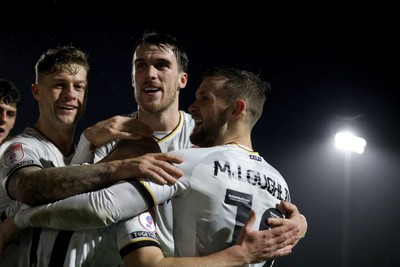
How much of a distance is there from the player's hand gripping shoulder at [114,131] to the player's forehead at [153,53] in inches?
16.5

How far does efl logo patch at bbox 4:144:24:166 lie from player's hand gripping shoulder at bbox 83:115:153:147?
308mm

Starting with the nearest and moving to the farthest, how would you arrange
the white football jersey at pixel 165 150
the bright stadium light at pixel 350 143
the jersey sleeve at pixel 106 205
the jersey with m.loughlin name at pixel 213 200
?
the jersey sleeve at pixel 106 205
the jersey with m.loughlin name at pixel 213 200
the white football jersey at pixel 165 150
the bright stadium light at pixel 350 143

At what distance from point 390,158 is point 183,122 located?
4.41 metres

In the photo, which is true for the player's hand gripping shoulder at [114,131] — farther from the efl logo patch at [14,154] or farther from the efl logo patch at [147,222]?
the efl logo patch at [147,222]

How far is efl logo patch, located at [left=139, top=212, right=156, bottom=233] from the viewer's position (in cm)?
188

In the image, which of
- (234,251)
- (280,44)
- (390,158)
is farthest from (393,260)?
(234,251)

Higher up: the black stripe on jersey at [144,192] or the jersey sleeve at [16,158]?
the jersey sleeve at [16,158]

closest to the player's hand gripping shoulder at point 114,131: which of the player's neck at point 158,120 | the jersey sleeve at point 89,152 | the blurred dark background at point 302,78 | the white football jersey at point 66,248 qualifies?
the jersey sleeve at point 89,152

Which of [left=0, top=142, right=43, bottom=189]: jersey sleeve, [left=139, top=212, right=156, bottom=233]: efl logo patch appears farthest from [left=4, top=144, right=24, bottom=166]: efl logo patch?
[left=139, top=212, right=156, bottom=233]: efl logo patch

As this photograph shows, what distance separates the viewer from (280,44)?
23.6ft

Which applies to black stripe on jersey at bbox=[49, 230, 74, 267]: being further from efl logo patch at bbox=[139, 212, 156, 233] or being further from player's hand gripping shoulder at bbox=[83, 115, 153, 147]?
player's hand gripping shoulder at bbox=[83, 115, 153, 147]

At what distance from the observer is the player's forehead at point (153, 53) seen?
8.89 feet

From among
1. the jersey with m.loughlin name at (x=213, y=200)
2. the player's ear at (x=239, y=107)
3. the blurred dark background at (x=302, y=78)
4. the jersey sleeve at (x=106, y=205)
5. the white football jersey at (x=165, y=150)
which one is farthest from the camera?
the blurred dark background at (x=302, y=78)

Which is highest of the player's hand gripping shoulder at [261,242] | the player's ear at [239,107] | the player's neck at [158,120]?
the player's neck at [158,120]
